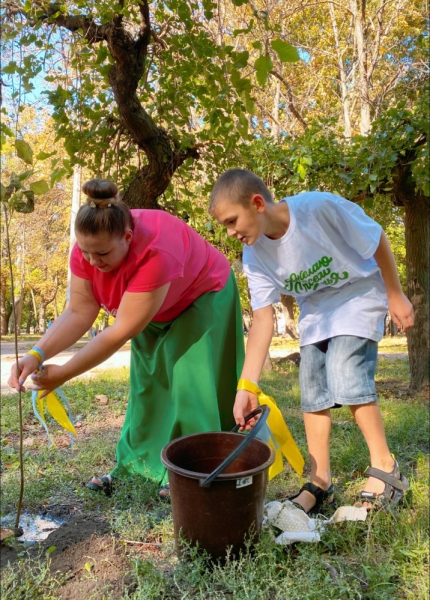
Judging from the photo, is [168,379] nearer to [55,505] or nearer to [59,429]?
[55,505]

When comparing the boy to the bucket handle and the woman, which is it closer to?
the bucket handle

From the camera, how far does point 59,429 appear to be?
14.0 ft

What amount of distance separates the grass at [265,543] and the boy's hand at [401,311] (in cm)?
80

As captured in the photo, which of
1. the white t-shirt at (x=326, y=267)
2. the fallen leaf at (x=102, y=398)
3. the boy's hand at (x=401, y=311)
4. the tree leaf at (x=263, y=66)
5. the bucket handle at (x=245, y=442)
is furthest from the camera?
the fallen leaf at (x=102, y=398)

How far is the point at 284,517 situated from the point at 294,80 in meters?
11.4

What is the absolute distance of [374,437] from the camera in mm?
2273

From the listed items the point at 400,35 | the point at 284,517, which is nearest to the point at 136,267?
the point at 284,517

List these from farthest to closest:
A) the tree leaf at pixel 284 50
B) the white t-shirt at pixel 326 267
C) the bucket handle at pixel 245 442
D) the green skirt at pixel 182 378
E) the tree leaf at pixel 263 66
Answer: the green skirt at pixel 182 378, the white t-shirt at pixel 326 267, the tree leaf at pixel 263 66, the tree leaf at pixel 284 50, the bucket handle at pixel 245 442

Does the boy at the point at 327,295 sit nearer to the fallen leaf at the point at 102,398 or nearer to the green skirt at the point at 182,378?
the green skirt at the point at 182,378

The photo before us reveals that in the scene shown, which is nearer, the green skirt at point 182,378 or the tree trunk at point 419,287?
the green skirt at point 182,378

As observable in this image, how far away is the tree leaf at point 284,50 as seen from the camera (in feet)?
5.81

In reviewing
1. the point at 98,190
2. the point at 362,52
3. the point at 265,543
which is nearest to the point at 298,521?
the point at 265,543

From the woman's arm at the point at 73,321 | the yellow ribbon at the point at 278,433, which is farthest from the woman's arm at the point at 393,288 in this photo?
the woman's arm at the point at 73,321

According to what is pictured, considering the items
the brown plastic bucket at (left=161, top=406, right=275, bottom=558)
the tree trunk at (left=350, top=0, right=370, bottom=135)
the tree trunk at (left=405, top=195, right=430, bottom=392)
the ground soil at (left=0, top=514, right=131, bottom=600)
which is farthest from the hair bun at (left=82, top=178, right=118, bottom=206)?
the tree trunk at (left=350, top=0, right=370, bottom=135)
